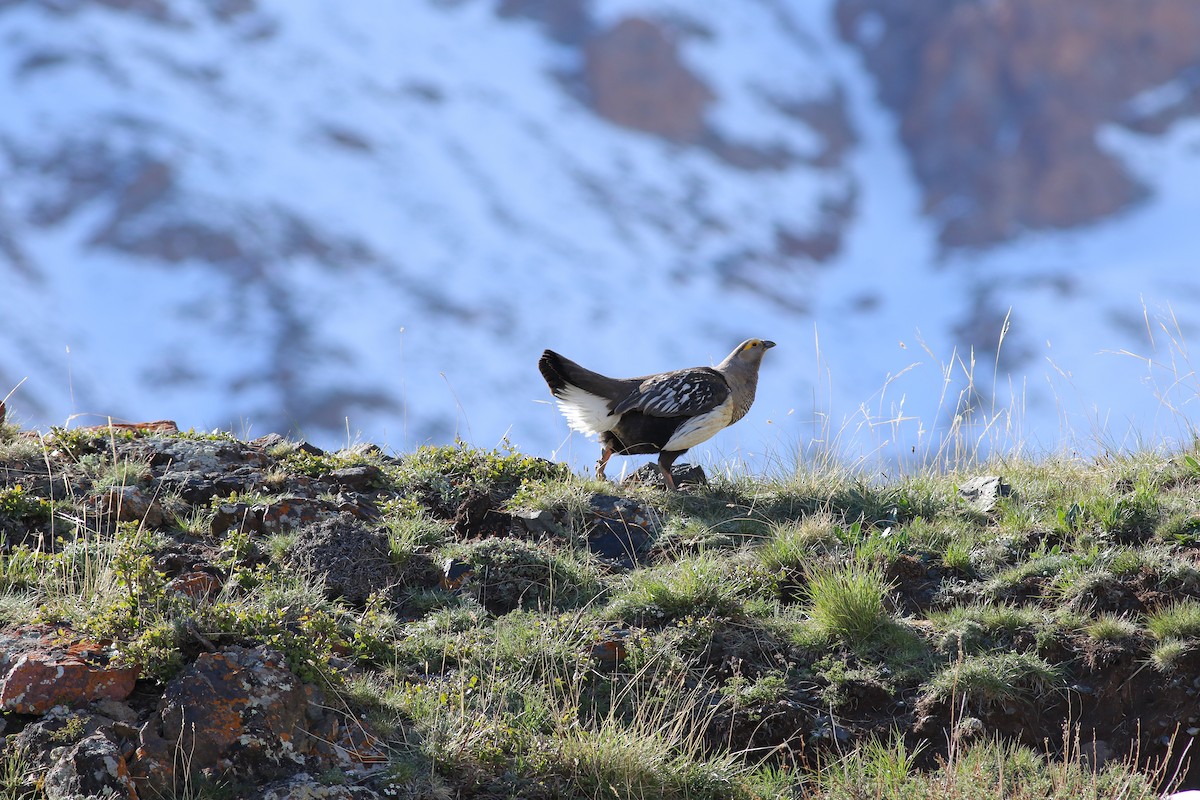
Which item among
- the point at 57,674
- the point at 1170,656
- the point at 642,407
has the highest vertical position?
the point at 642,407

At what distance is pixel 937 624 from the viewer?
5922 millimetres

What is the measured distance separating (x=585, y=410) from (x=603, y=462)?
45 cm

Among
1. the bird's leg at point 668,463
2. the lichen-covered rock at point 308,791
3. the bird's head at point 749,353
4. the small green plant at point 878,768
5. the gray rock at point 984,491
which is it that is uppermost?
the bird's head at point 749,353

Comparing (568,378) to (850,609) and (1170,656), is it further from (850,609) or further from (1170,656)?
(1170,656)

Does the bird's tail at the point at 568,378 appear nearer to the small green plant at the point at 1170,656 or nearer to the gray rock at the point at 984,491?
the gray rock at the point at 984,491

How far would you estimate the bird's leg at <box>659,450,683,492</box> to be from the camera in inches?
311

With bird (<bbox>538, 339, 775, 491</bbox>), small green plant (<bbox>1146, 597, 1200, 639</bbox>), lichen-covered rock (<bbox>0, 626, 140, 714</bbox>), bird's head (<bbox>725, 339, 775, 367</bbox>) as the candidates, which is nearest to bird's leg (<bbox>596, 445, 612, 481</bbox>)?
bird (<bbox>538, 339, 775, 491</bbox>)

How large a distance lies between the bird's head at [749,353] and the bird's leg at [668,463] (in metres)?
1.26

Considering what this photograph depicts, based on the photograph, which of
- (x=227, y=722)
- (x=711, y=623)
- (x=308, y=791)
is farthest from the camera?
(x=711, y=623)

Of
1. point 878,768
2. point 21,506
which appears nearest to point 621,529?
point 878,768

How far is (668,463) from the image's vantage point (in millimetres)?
8094

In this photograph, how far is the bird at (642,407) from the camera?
8.25 meters

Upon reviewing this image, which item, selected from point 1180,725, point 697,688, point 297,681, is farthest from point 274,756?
point 1180,725

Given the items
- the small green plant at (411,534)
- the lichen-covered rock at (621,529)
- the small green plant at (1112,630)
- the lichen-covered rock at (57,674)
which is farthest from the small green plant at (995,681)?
the lichen-covered rock at (57,674)
